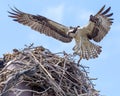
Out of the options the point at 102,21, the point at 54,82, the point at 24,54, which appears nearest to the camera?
the point at 54,82

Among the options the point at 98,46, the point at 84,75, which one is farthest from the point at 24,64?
the point at 98,46

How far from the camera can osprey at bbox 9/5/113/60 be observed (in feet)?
28.5

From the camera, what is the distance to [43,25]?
9.29 meters

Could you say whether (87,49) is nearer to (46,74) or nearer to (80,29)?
(80,29)

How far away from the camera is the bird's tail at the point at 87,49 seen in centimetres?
836

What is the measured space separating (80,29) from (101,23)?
0.35 metres

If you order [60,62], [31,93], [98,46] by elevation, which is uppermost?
[98,46]

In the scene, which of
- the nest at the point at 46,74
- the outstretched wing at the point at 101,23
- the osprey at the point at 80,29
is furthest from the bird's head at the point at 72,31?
the nest at the point at 46,74

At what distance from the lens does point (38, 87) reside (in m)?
6.11

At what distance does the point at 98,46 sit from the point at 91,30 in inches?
11.2

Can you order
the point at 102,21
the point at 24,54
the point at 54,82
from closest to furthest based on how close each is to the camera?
the point at 54,82 → the point at 24,54 → the point at 102,21

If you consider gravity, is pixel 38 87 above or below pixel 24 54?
below

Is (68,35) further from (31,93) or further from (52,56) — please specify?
(31,93)

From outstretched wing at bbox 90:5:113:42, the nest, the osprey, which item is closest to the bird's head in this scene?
the osprey
